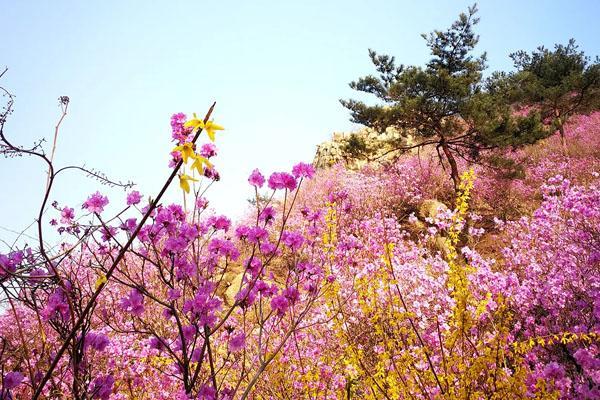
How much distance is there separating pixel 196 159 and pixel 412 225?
10.7 meters

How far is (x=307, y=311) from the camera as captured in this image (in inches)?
116

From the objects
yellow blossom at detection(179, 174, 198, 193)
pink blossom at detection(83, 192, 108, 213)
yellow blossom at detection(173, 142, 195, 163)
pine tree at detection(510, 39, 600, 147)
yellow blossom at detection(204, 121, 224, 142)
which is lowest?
yellow blossom at detection(179, 174, 198, 193)

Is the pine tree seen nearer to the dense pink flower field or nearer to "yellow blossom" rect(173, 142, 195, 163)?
the dense pink flower field

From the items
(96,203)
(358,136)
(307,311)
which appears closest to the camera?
(96,203)

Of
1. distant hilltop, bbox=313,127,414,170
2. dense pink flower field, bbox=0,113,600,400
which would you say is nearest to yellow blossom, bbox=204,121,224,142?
dense pink flower field, bbox=0,113,600,400

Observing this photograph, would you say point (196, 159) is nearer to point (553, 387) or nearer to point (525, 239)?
point (553, 387)

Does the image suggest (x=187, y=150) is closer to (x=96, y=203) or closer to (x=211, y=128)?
(x=211, y=128)

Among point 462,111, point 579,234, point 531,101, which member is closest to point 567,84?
point 531,101

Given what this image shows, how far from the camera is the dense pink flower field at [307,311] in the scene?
185cm

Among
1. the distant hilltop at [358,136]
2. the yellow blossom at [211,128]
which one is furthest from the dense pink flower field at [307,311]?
the distant hilltop at [358,136]

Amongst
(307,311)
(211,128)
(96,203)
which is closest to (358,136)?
(307,311)

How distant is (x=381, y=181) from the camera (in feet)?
42.3

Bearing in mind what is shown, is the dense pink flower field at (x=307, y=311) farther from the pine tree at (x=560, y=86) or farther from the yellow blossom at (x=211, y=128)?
the pine tree at (x=560, y=86)

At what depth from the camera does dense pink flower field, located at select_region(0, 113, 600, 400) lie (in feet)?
6.08
